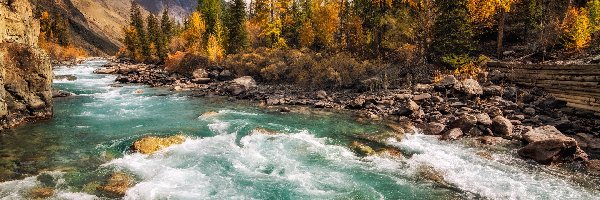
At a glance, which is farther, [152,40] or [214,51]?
[152,40]

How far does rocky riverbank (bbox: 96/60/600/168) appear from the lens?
735 inches

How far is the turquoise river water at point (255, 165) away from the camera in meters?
14.2

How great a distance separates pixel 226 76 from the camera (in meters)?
47.7

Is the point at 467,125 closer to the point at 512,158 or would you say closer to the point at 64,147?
the point at 512,158

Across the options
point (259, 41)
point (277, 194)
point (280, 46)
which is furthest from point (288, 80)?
point (277, 194)

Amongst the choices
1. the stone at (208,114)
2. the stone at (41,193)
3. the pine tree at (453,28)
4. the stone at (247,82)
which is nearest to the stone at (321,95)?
the stone at (247,82)

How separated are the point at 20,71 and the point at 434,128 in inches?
1041

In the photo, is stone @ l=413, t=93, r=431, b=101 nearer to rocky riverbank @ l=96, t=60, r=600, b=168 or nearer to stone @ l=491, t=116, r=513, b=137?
rocky riverbank @ l=96, t=60, r=600, b=168

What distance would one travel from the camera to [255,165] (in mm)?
17250

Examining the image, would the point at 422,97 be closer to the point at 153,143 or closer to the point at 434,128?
the point at 434,128

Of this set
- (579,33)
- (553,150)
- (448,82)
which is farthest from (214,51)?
(553,150)

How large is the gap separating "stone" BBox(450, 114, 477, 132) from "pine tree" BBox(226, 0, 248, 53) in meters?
40.0

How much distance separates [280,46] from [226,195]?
4219cm

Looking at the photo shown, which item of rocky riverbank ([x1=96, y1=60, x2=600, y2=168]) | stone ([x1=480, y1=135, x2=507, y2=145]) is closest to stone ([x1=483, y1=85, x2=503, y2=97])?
rocky riverbank ([x1=96, y1=60, x2=600, y2=168])
